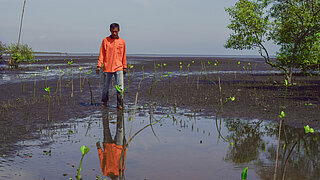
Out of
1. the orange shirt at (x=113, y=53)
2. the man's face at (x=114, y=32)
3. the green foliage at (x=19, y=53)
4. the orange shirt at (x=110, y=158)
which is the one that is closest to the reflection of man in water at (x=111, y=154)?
the orange shirt at (x=110, y=158)

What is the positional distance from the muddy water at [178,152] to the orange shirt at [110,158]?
0.10 m

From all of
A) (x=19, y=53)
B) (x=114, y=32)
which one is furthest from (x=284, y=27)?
(x=19, y=53)

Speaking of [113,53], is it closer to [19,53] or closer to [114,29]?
[114,29]

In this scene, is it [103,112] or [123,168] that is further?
[103,112]

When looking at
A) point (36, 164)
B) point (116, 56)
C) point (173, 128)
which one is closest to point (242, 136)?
point (173, 128)

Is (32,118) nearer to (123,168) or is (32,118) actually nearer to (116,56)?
(116,56)

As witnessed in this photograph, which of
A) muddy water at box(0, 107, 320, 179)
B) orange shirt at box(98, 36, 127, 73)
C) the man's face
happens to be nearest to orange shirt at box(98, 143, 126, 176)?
muddy water at box(0, 107, 320, 179)

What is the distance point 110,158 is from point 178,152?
116 centimetres

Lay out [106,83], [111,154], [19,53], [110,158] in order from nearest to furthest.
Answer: [110,158]
[111,154]
[106,83]
[19,53]

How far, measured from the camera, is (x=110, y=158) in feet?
16.2

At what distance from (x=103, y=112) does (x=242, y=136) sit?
426 cm

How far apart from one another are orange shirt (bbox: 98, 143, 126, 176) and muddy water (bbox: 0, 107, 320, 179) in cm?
10

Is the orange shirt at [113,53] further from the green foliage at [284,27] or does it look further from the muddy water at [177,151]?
the green foliage at [284,27]

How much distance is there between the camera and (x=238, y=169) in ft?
14.9
